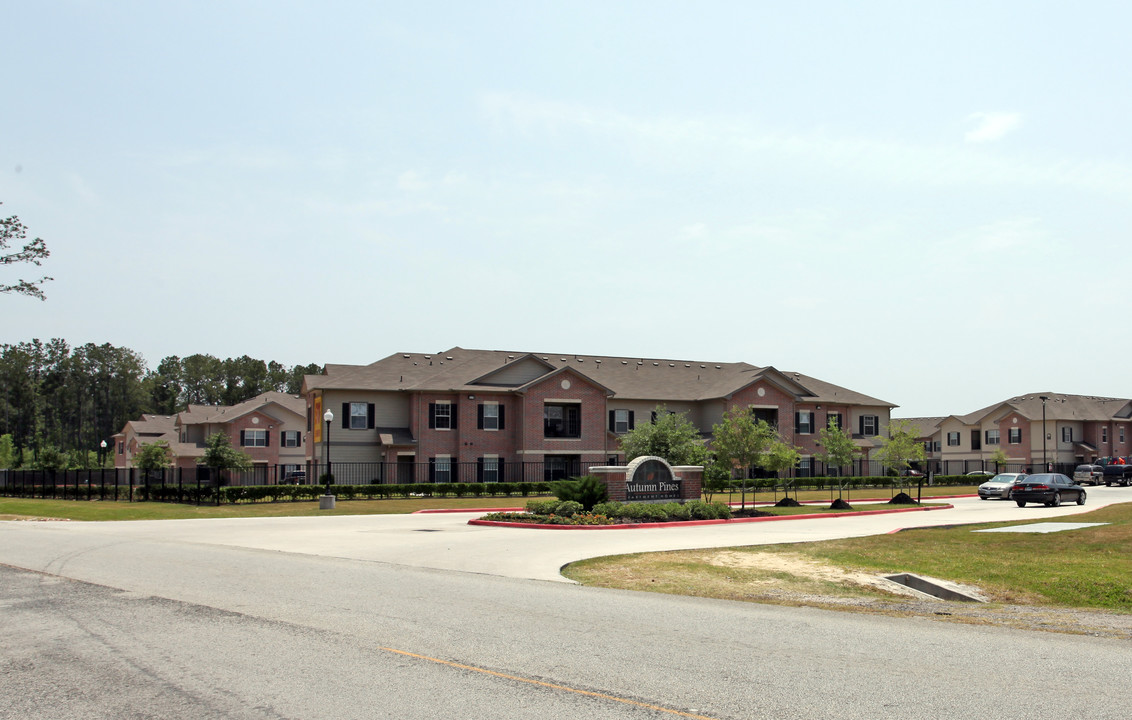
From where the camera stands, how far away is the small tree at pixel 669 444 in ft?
136

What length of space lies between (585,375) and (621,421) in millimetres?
4815

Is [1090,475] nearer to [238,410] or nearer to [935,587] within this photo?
[935,587]

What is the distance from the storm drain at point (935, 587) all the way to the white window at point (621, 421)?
42.2 meters

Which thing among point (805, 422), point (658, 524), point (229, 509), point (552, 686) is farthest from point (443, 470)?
point (552, 686)

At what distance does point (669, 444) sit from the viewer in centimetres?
4188

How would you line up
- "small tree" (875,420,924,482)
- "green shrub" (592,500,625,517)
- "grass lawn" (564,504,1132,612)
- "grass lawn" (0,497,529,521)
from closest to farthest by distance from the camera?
"grass lawn" (564,504,1132,612)
"green shrub" (592,500,625,517)
"grass lawn" (0,497,529,521)
"small tree" (875,420,924,482)

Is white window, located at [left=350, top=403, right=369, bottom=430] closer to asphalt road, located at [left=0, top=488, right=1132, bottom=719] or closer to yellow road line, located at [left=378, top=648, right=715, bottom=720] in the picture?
asphalt road, located at [left=0, top=488, right=1132, bottom=719]

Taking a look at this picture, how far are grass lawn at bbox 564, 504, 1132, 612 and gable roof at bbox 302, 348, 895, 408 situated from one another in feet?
111

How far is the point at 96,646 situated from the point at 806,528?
855 inches

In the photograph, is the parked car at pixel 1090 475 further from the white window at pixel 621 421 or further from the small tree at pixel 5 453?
the small tree at pixel 5 453

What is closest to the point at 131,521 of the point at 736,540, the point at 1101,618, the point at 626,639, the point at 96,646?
the point at 736,540

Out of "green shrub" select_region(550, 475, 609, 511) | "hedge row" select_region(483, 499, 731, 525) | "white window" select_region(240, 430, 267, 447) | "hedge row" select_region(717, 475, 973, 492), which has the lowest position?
"hedge row" select_region(717, 475, 973, 492)

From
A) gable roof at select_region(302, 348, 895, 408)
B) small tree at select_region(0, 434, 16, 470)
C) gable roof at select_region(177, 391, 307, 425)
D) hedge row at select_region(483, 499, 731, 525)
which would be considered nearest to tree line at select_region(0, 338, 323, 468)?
small tree at select_region(0, 434, 16, 470)

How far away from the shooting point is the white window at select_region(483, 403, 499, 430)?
53.1 metres
